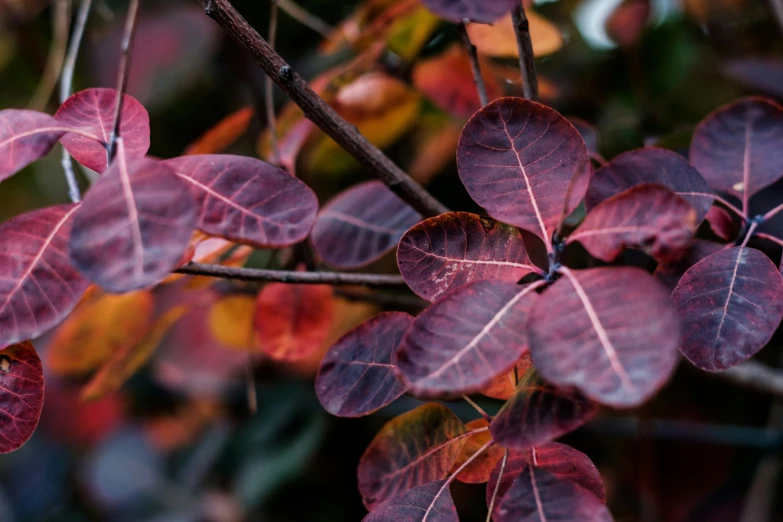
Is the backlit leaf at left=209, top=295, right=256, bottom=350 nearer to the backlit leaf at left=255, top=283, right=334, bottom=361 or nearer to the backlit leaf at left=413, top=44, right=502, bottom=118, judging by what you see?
the backlit leaf at left=255, top=283, right=334, bottom=361

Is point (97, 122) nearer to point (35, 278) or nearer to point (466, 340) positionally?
point (35, 278)

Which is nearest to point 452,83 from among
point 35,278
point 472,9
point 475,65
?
point 475,65

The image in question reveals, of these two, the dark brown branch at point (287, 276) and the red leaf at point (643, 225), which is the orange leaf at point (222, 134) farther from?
the red leaf at point (643, 225)

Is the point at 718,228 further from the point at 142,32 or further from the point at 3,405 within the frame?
the point at 142,32

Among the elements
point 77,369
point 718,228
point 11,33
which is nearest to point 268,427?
point 77,369

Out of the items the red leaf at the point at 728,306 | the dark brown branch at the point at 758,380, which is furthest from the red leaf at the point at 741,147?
the dark brown branch at the point at 758,380
